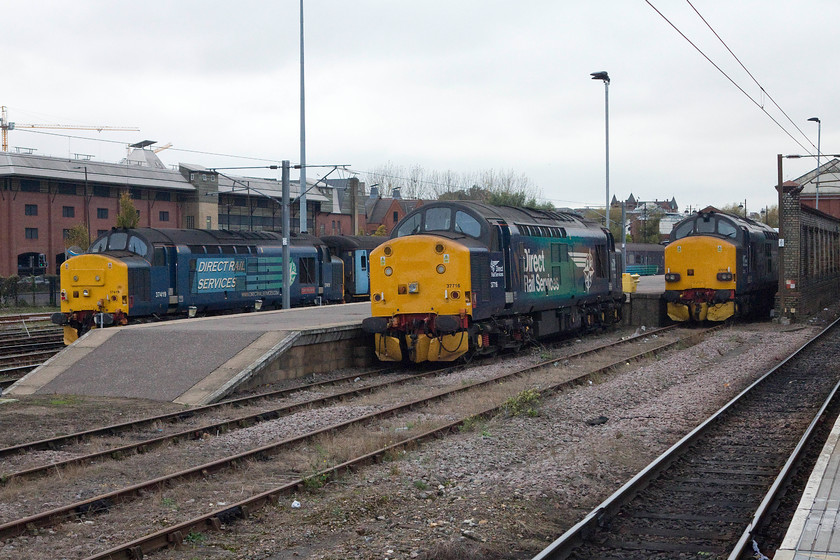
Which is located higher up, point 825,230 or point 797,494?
point 825,230

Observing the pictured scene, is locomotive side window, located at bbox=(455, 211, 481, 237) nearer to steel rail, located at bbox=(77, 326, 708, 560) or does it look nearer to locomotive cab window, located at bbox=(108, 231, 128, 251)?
steel rail, located at bbox=(77, 326, 708, 560)

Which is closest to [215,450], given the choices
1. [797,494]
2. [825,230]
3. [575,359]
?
[797,494]

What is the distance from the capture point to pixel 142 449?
11.5 meters

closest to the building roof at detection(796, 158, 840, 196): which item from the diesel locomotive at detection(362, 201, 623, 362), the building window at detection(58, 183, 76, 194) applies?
the diesel locomotive at detection(362, 201, 623, 362)

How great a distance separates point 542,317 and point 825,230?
23.6m

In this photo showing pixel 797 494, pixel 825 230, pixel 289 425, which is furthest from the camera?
pixel 825 230

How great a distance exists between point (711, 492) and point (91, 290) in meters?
18.8

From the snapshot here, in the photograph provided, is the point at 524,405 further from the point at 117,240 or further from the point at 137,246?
the point at 117,240

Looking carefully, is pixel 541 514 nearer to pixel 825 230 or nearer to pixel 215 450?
pixel 215 450

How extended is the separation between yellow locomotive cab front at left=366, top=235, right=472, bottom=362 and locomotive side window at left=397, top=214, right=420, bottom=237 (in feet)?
2.83

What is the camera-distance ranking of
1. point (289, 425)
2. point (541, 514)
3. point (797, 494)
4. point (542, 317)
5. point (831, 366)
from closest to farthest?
point (541, 514) < point (797, 494) < point (289, 425) < point (831, 366) < point (542, 317)

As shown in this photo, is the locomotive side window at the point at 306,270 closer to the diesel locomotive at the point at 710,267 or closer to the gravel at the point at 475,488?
the diesel locomotive at the point at 710,267

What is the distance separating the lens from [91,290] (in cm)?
2384

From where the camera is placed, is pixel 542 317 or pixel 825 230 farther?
pixel 825 230
